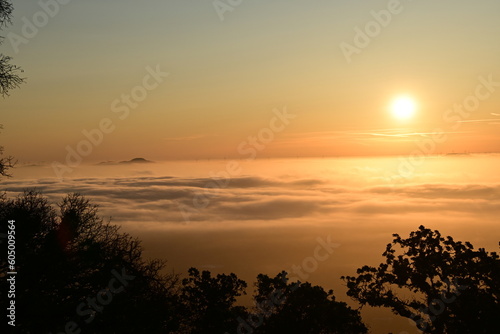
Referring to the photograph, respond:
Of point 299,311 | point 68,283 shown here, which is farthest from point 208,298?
point 68,283

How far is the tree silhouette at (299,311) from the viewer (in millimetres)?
35594

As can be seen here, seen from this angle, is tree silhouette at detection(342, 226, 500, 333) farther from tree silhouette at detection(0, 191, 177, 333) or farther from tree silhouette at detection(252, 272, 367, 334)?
tree silhouette at detection(0, 191, 177, 333)

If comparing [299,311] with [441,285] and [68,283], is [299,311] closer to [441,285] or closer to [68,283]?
[441,285]

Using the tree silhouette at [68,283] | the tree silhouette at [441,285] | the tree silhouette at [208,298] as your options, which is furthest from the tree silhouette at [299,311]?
the tree silhouette at [68,283]

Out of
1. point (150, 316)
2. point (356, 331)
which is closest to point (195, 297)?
point (356, 331)

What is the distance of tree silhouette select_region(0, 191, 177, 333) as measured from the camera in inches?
731

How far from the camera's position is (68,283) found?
19.9 meters

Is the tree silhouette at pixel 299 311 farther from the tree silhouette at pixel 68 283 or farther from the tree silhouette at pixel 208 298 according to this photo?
the tree silhouette at pixel 68 283

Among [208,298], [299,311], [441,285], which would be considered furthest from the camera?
[208,298]

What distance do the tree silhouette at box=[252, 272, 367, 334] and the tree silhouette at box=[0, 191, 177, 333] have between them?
16.8 meters

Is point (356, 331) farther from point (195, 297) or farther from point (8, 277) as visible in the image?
point (8, 277)

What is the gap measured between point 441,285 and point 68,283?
19.5m

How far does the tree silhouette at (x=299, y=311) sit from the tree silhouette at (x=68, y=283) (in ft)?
55.1

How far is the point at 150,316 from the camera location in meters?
21.6
